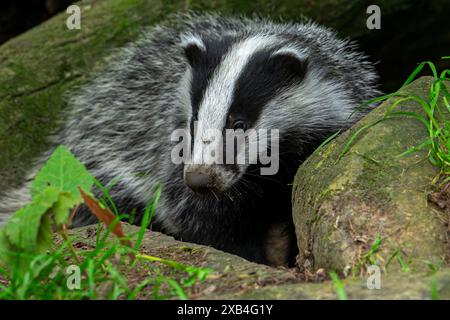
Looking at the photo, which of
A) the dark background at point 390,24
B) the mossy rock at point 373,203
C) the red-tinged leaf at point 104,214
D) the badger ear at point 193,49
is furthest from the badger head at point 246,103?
the dark background at point 390,24

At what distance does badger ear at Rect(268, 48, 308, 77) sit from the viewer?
459 centimetres

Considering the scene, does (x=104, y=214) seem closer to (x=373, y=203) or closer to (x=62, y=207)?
(x=62, y=207)

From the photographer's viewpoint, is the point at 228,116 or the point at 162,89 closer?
the point at 228,116

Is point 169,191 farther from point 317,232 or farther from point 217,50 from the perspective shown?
point 317,232

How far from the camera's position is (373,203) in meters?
3.58

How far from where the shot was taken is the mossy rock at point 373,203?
3359 millimetres

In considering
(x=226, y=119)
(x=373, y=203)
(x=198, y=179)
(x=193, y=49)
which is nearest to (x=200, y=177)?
(x=198, y=179)

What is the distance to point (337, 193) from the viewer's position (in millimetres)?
3727

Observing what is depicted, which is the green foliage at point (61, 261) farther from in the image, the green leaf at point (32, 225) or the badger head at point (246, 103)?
the badger head at point (246, 103)

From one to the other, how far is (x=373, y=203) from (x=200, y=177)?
99 cm

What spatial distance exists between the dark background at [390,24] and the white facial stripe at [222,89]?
73.1 inches
